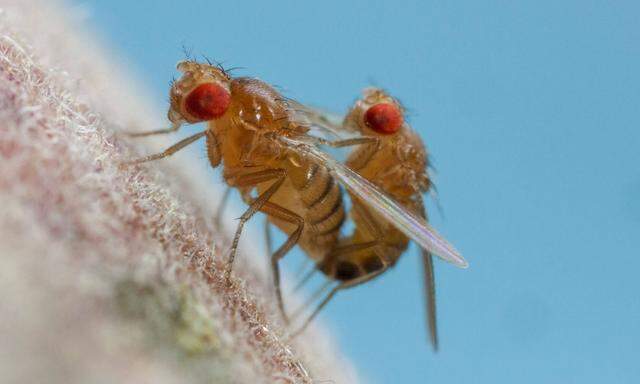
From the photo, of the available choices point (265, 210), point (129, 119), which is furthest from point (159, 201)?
point (129, 119)

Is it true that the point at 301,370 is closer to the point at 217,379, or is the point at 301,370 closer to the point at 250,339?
the point at 250,339

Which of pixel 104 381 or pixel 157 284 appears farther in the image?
pixel 157 284

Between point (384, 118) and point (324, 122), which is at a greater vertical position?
point (384, 118)

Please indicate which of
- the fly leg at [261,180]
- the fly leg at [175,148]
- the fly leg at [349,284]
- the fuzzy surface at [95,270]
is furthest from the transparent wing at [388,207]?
the fly leg at [349,284]

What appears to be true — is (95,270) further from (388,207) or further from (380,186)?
(380,186)

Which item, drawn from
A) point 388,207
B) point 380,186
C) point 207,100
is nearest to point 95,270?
point 207,100

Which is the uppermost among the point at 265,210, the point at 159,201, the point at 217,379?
the point at 217,379
